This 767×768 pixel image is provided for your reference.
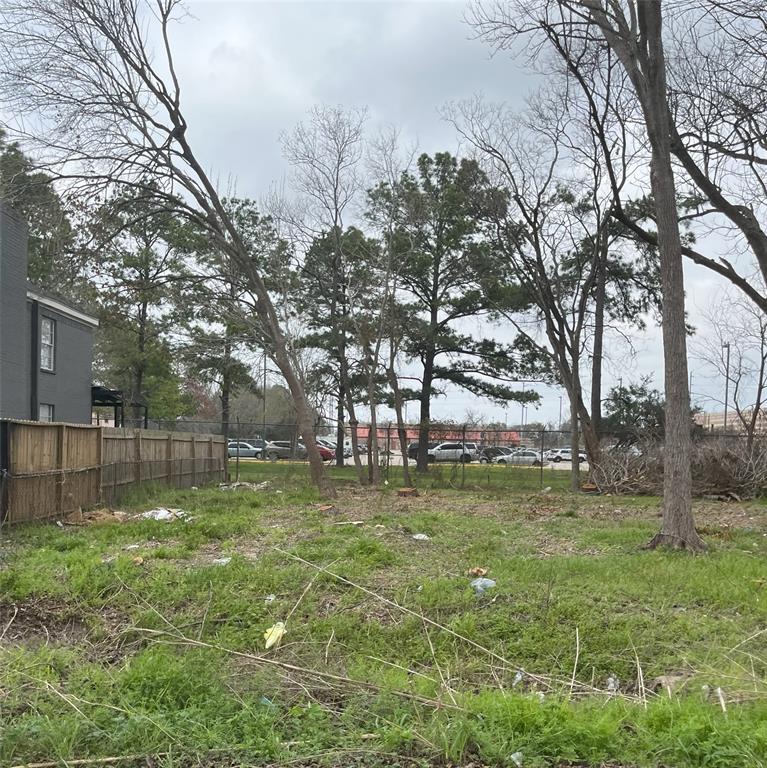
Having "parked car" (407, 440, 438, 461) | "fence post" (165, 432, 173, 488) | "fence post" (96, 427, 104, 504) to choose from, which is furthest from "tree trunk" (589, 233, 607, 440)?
"fence post" (96, 427, 104, 504)

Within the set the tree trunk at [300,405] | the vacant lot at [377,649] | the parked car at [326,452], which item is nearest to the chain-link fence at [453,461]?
the tree trunk at [300,405]

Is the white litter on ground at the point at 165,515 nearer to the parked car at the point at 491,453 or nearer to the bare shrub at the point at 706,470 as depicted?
the bare shrub at the point at 706,470

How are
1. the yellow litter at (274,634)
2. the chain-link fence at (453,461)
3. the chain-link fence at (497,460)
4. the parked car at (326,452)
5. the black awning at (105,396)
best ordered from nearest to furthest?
1. the yellow litter at (274,634)
2. the chain-link fence at (497,460)
3. the chain-link fence at (453,461)
4. the black awning at (105,396)
5. the parked car at (326,452)

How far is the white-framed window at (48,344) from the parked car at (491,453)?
14.3m

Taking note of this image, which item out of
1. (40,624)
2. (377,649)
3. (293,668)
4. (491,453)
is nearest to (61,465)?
(40,624)

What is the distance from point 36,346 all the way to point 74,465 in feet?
33.5

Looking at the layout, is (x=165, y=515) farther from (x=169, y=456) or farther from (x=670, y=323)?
(x=670, y=323)

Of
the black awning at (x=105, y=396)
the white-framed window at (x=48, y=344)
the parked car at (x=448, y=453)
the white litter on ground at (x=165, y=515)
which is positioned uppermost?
the white-framed window at (x=48, y=344)

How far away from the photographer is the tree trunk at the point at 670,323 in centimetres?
861

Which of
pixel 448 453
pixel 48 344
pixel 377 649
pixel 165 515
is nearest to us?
pixel 377 649

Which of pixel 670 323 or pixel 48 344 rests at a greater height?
pixel 48 344

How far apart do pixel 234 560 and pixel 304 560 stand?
75 cm

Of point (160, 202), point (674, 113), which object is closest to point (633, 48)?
point (674, 113)

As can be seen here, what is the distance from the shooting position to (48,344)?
21703mm
